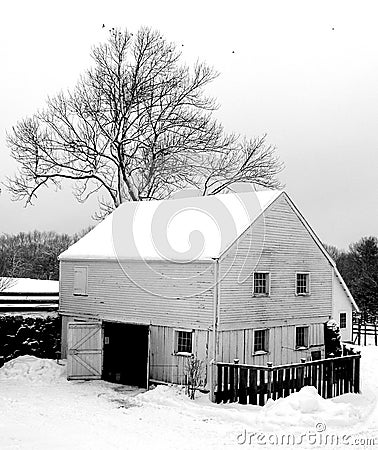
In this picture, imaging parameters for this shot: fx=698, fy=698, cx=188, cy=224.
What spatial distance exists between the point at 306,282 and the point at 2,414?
1188cm

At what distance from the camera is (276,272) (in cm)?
2319

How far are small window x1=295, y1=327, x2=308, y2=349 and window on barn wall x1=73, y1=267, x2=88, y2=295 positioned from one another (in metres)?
7.54

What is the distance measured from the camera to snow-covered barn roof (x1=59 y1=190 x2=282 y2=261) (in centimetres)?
2205

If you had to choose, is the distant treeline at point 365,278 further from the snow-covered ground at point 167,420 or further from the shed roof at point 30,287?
the snow-covered ground at point 167,420

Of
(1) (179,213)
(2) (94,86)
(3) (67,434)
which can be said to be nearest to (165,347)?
(1) (179,213)

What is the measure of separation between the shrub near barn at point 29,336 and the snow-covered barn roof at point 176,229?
101 inches

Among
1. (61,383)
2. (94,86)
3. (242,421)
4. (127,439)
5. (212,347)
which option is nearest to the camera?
(127,439)

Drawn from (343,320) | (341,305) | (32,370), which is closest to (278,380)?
(32,370)

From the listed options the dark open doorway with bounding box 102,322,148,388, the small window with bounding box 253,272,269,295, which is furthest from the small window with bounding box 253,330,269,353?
the dark open doorway with bounding box 102,322,148,388

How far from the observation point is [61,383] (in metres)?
22.1

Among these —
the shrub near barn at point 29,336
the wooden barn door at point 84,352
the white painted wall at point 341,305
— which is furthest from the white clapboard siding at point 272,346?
the shrub near barn at point 29,336

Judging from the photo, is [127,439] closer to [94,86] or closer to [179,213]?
[179,213]

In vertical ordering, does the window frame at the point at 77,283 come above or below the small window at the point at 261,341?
above

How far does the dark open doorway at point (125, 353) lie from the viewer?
23234 millimetres
